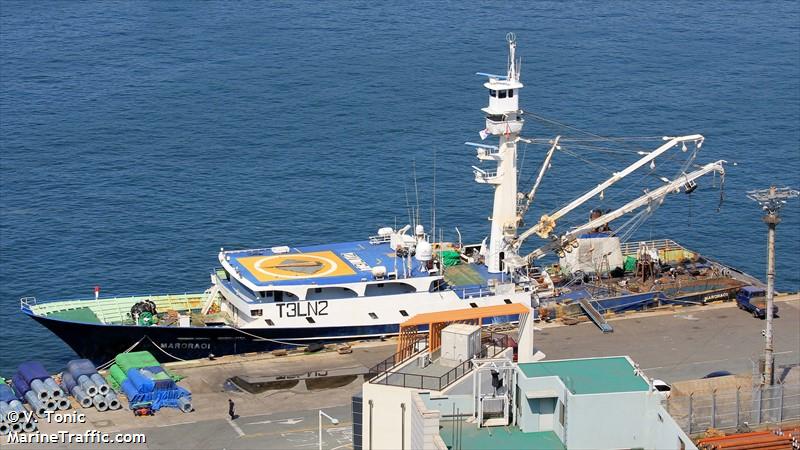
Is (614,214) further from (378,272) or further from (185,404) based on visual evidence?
(185,404)

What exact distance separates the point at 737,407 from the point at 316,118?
226ft

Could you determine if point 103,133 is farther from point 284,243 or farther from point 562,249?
point 562,249

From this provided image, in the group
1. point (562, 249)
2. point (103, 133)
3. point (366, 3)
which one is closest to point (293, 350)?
point (562, 249)

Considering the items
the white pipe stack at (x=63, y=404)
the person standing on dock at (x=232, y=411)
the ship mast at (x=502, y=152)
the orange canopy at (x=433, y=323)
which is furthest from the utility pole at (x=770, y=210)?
the white pipe stack at (x=63, y=404)

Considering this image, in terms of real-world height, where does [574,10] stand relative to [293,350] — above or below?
above

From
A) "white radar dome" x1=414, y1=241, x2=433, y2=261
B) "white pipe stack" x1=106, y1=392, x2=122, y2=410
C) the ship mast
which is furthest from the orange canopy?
the ship mast

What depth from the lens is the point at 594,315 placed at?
74188mm

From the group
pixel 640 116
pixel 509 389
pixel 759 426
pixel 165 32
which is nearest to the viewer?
pixel 509 389

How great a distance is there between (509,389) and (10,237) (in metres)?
55.7

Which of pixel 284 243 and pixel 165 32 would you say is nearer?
pixel 284 243

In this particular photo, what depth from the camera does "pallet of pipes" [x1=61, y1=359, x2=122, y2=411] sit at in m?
62.0

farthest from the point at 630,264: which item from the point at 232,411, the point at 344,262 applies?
the point at 232,411

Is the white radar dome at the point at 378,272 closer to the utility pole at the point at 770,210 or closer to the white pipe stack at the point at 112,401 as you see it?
the white pipe stack at the point at 112,401

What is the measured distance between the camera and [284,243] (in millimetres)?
91250
